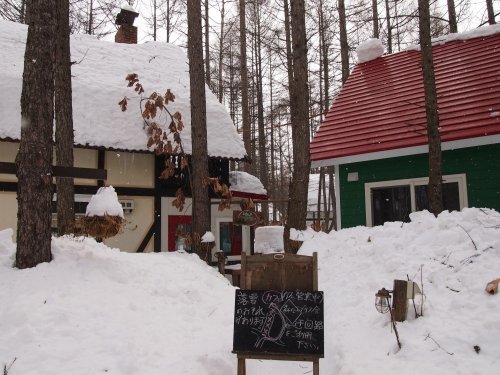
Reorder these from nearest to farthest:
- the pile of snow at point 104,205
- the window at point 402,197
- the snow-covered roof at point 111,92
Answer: the pile of snow at point 104,205 → the window at point 402,197 → the snow-covered roof at point 111,92

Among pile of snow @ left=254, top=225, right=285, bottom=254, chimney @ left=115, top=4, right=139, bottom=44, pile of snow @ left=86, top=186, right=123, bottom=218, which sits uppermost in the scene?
chimney @ left=115, top=4, right=139, bottom=44

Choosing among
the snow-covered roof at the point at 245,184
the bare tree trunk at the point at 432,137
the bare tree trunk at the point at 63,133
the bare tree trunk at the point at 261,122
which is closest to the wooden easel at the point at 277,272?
the bare tree trunk at the point at 432,137

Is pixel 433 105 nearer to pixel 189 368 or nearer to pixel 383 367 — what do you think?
pixel 383 367

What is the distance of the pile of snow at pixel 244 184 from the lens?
13872 millimetres

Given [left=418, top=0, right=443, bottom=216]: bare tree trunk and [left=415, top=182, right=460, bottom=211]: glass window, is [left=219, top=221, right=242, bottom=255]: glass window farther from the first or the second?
[left=418, top=0, right=443, bottom=216]: bare tree trunk

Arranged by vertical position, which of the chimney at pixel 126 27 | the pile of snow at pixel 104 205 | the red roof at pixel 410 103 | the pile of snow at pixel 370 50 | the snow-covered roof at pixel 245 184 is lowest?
the pile of snow at pixel 104 205

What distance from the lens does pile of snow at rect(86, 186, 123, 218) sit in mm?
5555

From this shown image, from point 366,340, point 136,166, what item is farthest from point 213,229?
point 366,340

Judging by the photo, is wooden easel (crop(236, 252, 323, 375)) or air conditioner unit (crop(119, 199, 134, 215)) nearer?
wooden easel (crop(236, 252, 323, 375))

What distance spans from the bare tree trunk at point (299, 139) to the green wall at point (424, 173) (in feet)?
3.25

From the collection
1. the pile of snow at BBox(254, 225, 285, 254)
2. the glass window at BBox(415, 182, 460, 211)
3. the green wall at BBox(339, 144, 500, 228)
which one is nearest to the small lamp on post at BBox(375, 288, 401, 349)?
the pile of snow at BBox(254, 225, 285, 254)

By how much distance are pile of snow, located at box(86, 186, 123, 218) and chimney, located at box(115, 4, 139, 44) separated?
42.4 feet

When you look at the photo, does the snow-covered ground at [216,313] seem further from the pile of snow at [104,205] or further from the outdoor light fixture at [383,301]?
the pile of snow at [104,205]

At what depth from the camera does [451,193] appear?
8.77m
